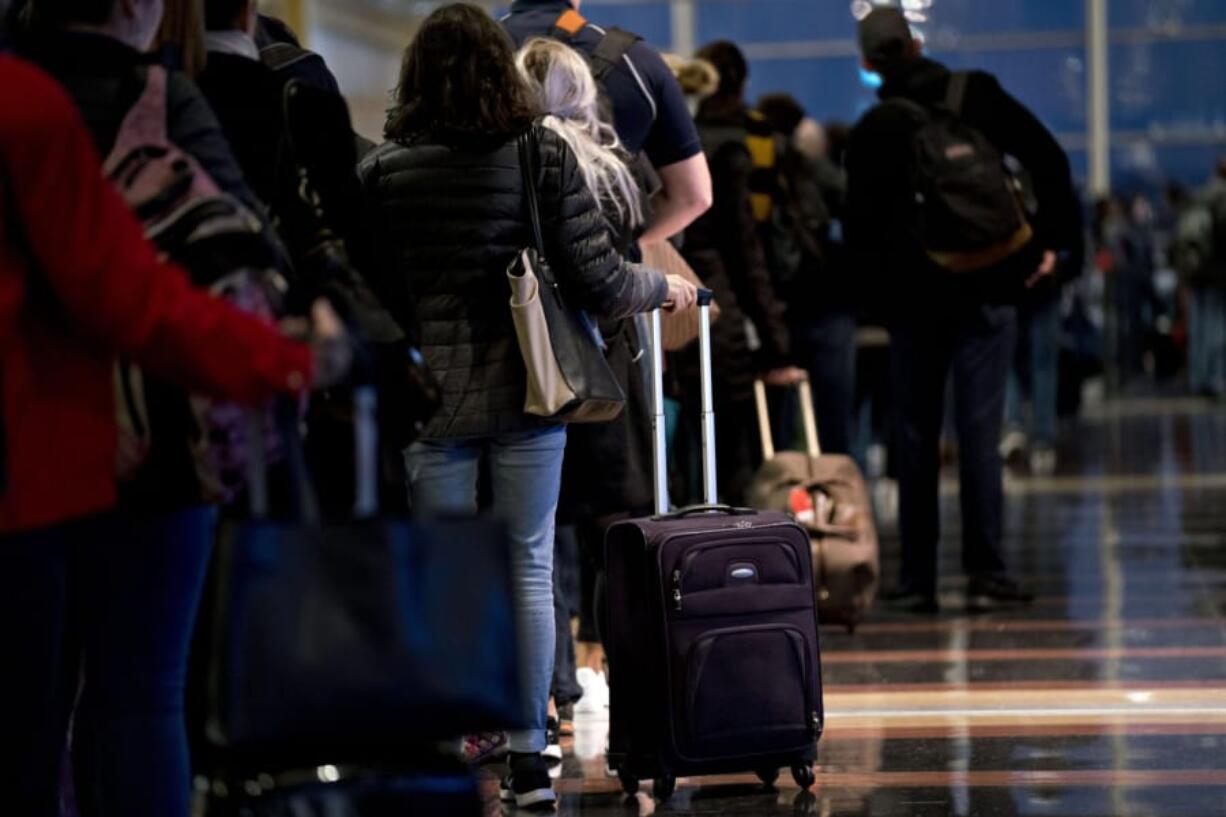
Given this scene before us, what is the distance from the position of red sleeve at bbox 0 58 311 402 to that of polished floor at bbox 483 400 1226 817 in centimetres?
222

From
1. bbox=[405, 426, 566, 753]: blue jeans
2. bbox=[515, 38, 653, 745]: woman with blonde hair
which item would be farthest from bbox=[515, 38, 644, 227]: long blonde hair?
bbox=[405, 426, 566, 753]: blue jeans

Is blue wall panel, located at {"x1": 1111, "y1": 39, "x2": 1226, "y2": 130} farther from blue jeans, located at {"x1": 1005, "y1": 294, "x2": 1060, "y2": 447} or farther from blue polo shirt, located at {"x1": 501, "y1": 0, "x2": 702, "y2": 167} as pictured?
blue polo shirt, located at {"x1": 501, "y1": 0, "x2": 702, "y2": 167}

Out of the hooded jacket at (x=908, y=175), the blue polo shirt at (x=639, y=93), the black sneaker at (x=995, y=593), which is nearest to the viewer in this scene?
the blue polo shirt at (x=639, y=93)

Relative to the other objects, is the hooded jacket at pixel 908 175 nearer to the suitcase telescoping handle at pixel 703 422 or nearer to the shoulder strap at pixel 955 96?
the shoulder strap at pixel 955 96

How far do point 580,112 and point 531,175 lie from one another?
54cm

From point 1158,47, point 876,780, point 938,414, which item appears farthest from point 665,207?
point 1158,47

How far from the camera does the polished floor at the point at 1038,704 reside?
5.10 metres

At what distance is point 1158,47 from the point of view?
25719 mm

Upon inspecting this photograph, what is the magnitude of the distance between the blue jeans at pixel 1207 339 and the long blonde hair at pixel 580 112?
15.3 meters

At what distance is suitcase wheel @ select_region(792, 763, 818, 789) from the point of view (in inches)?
205

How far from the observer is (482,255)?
4.95 meters

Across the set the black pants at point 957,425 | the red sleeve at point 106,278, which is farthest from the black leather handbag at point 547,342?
the black pants at point 957,425

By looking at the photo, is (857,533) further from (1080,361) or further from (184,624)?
(1080,361)

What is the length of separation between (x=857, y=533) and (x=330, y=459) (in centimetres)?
407
